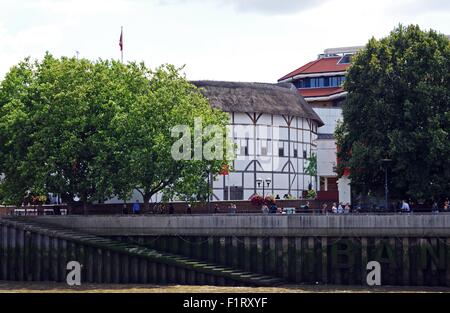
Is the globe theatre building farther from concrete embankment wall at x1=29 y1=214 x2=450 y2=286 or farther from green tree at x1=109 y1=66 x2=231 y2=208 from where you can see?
concrete embankment wall at x1=29 y1=214 x2=450 y2=286

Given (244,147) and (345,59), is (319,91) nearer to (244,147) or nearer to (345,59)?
(345,59)

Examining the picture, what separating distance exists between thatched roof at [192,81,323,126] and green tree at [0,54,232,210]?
20.8m

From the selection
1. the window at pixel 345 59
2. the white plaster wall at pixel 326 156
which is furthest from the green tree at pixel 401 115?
the window at pixel 345 59

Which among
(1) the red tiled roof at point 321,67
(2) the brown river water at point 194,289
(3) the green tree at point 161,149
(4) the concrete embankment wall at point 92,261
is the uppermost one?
(1) the red tiled roof at point 321,67

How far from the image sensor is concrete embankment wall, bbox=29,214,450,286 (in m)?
65.6

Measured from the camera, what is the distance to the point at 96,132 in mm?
79062

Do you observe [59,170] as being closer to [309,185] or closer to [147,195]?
[147,195]

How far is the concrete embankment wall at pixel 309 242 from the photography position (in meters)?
65.6

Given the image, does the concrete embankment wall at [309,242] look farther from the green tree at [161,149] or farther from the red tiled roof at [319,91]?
the red tiled roof at [319,91]

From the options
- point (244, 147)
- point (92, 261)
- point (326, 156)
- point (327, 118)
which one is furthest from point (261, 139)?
point (92, 261)

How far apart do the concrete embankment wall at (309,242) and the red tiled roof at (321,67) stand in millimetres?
77574

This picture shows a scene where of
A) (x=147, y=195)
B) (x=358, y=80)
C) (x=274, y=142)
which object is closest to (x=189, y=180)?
(x=147, y=195)

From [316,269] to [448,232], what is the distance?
975cm
